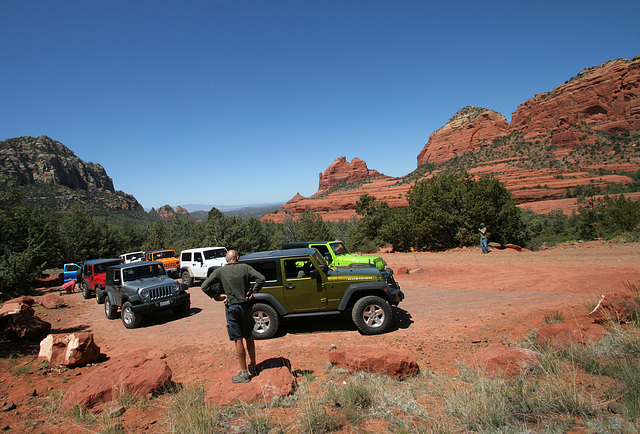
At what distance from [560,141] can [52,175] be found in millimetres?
162860

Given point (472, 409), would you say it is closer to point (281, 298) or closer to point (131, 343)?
point (281, 298)

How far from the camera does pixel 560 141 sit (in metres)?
86.0

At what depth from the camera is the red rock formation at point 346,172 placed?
18364 cm

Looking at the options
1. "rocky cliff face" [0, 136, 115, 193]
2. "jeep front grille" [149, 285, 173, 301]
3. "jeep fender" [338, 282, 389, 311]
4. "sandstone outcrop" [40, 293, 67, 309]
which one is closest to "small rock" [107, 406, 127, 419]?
"jeep fender" [338, 282, 389, 311]

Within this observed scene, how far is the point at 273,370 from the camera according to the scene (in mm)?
4656

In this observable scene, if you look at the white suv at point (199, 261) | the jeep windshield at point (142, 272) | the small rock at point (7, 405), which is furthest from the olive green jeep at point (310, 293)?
the white suv at point (199, 261)

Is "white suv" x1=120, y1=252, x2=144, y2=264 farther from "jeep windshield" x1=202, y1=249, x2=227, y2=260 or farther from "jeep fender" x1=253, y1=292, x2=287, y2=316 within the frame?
"jeep fender" x1=253, y1=292, x2=287, y2=316

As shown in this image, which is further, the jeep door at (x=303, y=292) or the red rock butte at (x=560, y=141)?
the red rock butte at (x=560, y=141)

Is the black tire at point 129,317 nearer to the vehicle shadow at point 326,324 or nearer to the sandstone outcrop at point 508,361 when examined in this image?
the vehicle shadow at point 326,324

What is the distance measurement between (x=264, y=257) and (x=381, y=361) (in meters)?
3.74

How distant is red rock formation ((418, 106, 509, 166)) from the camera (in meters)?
117

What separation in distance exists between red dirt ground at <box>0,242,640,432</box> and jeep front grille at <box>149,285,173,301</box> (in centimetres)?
89

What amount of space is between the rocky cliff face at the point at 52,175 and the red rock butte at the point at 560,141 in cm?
7160

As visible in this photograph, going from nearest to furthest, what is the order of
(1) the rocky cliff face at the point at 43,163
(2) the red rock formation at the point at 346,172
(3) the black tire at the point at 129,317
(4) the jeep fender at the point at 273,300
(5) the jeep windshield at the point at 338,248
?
1. (4) the jeep fender at the point at 273,300
2. (3) the black tire at the point at 129,317
3. (5) the jeep windshield at the point at 338,248
4. (1) the rocky cliff face at the point at 43,163
5. (2) the red rock formation at the point at 346,172
